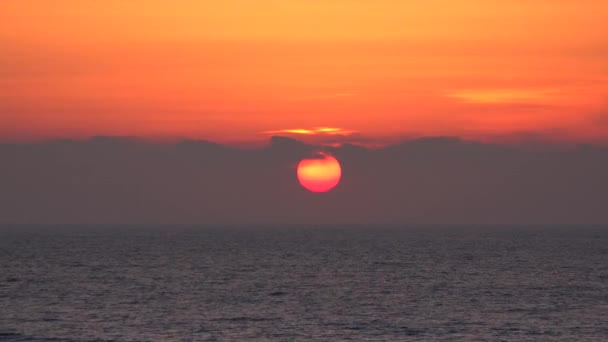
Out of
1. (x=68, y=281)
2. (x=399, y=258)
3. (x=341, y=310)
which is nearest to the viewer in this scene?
(x=341, y=310)

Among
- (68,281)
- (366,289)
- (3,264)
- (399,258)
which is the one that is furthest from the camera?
(399,258)

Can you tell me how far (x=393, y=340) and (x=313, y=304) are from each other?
23977mm

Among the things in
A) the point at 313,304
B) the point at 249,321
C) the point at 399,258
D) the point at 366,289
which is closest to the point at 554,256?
the point at 399,258

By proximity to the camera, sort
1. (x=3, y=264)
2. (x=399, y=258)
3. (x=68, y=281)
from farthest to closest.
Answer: (x=399, y=258) → (x=3, y=264) → (x=68, y=281)

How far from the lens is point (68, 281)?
121 metres

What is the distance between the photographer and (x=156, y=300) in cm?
9862

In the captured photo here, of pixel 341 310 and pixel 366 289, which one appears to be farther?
pixel 366 289

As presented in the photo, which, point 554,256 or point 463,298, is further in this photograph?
point 554,256

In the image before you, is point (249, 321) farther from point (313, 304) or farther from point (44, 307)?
point (44, 307)

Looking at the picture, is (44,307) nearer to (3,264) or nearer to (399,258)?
(3,264)

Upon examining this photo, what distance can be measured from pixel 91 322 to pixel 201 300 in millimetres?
20529

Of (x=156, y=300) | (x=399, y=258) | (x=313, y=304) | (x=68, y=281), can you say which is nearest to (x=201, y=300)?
(x=156, y=300)

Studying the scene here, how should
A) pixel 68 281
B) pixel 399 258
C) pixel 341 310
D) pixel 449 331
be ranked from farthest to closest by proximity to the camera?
pixel 399 258, pixel 68 281, pixel 341 310, pixel 449 331

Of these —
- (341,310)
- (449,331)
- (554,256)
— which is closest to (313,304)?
(341,310)
